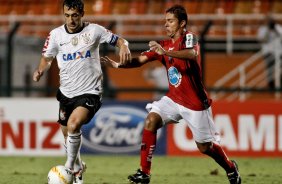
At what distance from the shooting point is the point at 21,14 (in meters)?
21.7

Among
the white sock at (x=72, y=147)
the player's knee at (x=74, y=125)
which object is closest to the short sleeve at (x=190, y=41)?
the player's knee at (x=74, y=125)

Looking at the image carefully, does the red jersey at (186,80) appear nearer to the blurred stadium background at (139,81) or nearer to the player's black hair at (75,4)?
the player's black hair at (75,4)

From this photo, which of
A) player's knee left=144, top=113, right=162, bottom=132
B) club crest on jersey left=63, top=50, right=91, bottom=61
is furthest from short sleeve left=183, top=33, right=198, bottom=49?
club crest on jersey left=63, top=50, right=91, bottom=61

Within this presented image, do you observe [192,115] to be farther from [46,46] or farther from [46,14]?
[46,14]

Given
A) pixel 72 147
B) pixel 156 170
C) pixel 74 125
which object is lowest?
pixel 156 170

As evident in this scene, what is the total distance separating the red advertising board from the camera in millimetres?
15172

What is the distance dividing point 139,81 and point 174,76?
9.70 m

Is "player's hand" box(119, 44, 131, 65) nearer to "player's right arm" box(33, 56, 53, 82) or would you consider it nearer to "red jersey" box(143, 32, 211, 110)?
"red jersey" box(143, 32, 211, 110)

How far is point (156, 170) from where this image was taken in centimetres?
1275

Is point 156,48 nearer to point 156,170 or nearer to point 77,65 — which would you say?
point 77,65

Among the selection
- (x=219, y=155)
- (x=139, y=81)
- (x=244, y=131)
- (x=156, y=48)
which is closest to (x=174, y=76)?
(x=156, y=48)

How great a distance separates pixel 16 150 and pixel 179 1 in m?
7.23

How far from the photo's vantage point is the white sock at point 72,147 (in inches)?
375

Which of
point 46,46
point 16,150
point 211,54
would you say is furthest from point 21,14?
point 46,46
